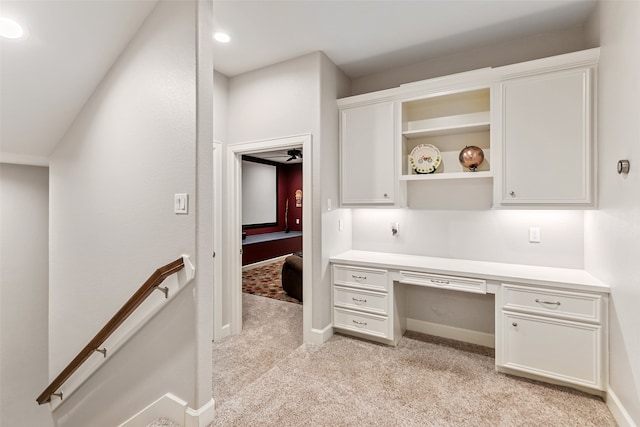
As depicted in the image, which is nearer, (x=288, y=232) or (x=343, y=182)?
(x=343, y=182)

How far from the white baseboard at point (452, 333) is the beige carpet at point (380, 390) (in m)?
0.12

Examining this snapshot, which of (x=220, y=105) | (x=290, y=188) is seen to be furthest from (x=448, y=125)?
(x=290, y=188)

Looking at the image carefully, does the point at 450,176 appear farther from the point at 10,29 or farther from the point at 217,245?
the point at 10,29

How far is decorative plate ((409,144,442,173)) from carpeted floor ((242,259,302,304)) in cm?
250

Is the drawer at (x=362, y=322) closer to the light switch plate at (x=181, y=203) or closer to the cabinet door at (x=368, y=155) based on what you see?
the cabinet door at (x=368, y=155)

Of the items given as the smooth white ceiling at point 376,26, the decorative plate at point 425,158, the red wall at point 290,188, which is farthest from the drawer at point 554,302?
the red wall at point 290,188

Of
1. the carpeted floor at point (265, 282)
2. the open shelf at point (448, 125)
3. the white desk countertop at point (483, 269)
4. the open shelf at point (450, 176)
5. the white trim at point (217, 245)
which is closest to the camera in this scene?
the white desk countertop at point (483, 269)

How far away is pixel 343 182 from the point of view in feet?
10.1

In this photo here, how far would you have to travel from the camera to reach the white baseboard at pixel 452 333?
277 cm

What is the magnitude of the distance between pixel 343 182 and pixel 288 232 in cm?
557

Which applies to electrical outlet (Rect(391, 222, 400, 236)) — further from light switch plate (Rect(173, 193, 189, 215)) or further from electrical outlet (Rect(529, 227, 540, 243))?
light switch plate (Rect(173, 193, 189, 215))

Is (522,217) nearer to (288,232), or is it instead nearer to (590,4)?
(590,4)

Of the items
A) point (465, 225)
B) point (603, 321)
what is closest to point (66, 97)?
point (465, 225)

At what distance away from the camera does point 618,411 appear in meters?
1.77
